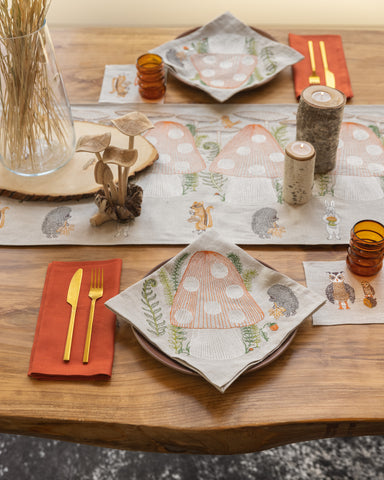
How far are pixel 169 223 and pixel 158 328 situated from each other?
0.88ft

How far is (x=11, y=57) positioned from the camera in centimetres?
104

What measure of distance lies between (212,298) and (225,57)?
2.61 ft

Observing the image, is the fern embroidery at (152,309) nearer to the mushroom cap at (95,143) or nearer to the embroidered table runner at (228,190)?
the embroidered table runner at (228,190)

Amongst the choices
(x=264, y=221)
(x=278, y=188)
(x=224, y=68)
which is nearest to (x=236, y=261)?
(x=264, y=221)

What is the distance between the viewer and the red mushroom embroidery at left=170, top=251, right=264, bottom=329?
939 millimetres

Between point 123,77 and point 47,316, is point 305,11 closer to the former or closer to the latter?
point 123,77

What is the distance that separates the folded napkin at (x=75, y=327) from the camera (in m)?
0.89

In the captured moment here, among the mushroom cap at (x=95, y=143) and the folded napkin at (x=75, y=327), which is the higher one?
the mushroom cap at (x=95, y=143)

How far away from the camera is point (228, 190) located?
1184 millimetres

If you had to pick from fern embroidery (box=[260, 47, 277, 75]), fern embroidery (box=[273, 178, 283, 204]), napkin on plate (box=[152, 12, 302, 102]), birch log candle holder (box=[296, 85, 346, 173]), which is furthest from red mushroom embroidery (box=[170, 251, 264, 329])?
fern embroidery (box=[260, 47, 277, 75])

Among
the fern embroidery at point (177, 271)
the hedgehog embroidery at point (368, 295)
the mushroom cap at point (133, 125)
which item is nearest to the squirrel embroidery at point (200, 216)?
the fern embroidery at point (177, 271)

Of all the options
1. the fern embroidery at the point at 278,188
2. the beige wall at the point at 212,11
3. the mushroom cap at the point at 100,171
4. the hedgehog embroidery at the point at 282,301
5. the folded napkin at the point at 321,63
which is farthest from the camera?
the beige wall at the point at 212,11

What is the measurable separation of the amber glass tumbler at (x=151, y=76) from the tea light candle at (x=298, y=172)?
17.6 inches

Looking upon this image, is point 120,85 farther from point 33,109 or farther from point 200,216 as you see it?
point 200,216
